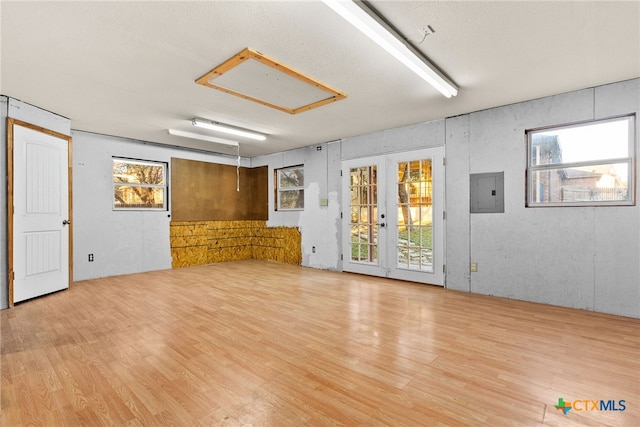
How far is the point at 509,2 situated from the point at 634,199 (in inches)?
115

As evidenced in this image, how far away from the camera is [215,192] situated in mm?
7594

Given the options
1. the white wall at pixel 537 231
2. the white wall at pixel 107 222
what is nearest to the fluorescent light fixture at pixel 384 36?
the white wall at pixel 537 231

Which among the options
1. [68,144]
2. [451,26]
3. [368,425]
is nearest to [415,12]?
[451,26]

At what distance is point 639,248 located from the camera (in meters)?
3.39

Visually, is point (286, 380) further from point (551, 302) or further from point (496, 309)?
point (551, 302)

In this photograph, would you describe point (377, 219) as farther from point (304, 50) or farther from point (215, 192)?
point (215, 192)

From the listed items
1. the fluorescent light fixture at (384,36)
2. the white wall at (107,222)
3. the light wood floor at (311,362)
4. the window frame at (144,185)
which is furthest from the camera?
the window frame at (144,185)

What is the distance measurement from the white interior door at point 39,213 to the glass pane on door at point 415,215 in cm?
549

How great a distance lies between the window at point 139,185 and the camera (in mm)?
6102

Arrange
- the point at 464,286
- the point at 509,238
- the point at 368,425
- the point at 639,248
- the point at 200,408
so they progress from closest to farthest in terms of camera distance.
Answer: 1. the point at 368,425
2. the point at 200,408
3. the point at 639,248
4. the point at 509,238
5. the point at 464,286

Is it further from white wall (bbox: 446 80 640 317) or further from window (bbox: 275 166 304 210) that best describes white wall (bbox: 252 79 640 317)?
window (bbox: 275 166 304 210)
